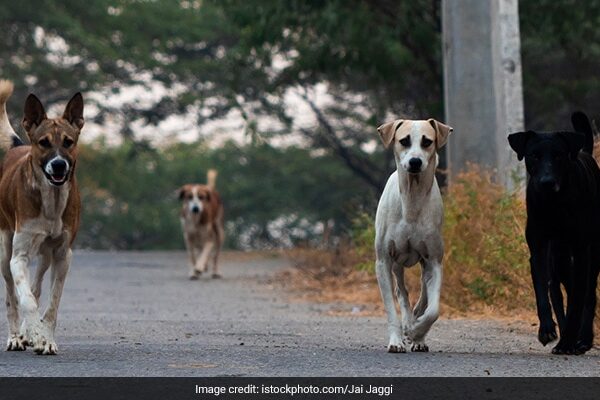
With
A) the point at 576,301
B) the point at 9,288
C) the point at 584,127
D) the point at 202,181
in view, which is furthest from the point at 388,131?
the point at 202,181

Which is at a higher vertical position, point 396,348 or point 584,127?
point 584,127

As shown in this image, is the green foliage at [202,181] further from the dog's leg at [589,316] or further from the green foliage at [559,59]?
the dog's leg at [589,316]

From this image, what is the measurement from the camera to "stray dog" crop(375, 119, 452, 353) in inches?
404

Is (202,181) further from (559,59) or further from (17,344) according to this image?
(17,344)

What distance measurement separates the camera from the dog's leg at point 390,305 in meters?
10.0

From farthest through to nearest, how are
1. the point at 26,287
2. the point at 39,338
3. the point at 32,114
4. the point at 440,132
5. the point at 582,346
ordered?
the point at 440,132 < the point at 32,114 < the point at 582,346 < the point at 26,287 < the point at 39,338

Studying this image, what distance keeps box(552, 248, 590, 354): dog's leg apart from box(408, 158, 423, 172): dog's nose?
1.21 m

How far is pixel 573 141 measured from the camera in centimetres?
973

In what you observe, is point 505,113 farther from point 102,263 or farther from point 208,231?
point 102,263

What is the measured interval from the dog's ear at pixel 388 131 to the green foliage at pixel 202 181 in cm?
3430

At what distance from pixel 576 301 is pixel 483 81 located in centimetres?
873
